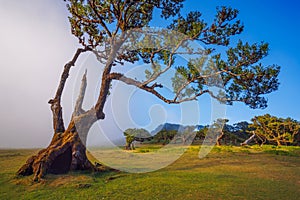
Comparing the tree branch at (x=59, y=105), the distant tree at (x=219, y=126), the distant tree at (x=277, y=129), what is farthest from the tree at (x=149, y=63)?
the distant tree at (x=277, y=129)

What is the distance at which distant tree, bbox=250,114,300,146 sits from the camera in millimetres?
30000

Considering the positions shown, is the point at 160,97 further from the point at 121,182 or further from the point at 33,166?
the point at 33,166

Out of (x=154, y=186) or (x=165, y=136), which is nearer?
(x=154, y=186)

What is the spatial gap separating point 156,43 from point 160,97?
2.48 meters

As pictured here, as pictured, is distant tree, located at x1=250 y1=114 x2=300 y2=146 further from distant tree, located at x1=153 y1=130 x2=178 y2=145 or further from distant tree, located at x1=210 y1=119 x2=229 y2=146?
distant tree, located at x1=153 y1=130 x2=178 y2=145

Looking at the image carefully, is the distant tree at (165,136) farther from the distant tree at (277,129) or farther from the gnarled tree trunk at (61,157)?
the gnarled tree trunk at (61,157)

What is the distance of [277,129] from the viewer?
101 feet

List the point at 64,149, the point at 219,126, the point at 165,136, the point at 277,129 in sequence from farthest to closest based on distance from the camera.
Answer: the point at 277,129, the point at 165,136, the point at 219,126, the point at 64,149

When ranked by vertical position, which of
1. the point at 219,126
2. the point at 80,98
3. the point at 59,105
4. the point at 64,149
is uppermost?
the point at 80,98

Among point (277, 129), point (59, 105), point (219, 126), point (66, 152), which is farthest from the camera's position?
point (277, 129)

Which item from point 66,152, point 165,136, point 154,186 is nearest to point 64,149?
point 66,152

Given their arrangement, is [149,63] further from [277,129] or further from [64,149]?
[277,129]

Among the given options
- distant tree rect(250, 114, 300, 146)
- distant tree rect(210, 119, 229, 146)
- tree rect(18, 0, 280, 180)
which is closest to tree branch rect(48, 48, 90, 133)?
tree rect(18, 0, 280, 180)

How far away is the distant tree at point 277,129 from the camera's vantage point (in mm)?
30000
